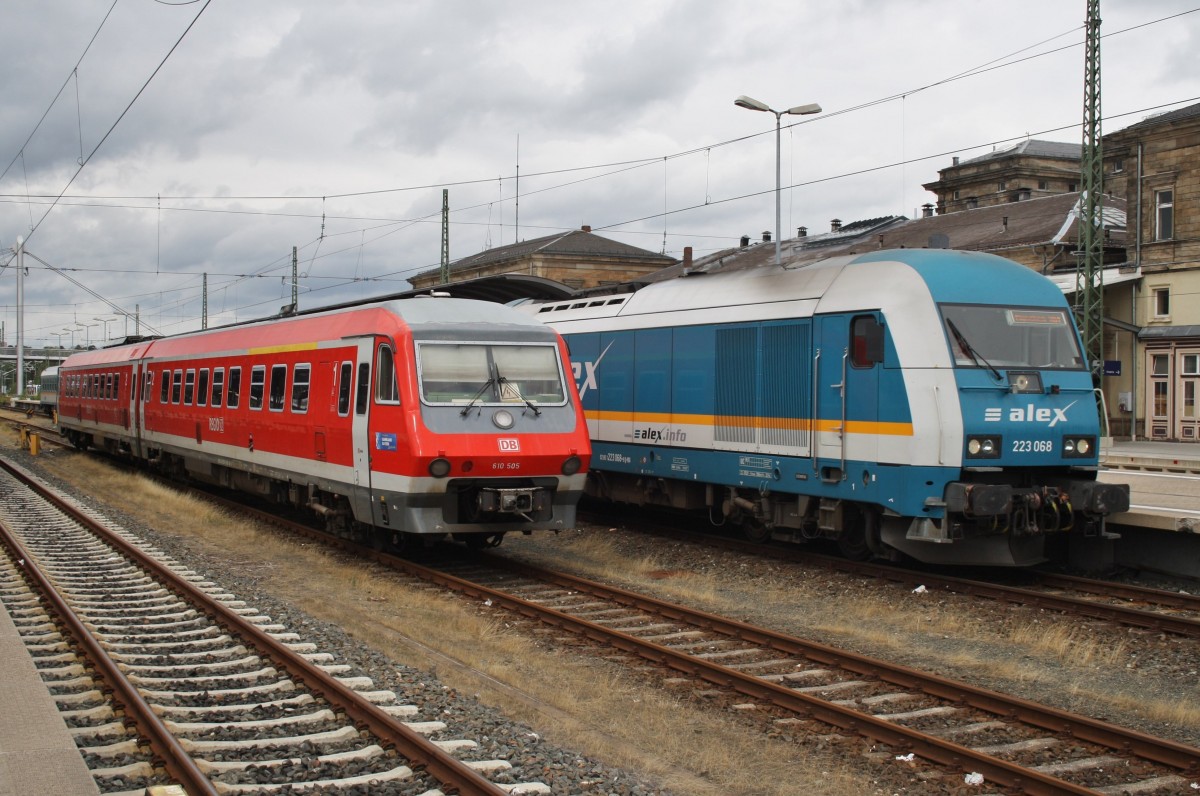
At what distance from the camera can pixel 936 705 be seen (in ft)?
27.5

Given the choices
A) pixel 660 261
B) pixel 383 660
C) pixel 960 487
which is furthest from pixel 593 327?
pixel 660 261

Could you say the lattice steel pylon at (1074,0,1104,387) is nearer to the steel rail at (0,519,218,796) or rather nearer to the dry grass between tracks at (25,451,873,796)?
the dry grass between tracks at (25,451,873,796)

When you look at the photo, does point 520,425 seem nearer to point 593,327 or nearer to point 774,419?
point 774,419

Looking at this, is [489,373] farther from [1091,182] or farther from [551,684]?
[1091,182]

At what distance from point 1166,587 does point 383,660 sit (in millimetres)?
9617

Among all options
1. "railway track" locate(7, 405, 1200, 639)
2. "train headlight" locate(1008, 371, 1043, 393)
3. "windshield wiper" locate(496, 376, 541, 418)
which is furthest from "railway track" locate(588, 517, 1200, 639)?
"windshield wiper" locate(496, 376, 541, 418)

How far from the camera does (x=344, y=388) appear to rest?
48.1 ft

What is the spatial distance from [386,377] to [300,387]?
10.5 feet

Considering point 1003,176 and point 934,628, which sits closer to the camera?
point 934,628

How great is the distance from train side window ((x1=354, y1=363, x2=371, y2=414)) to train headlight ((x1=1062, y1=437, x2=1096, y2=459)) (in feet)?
26.5

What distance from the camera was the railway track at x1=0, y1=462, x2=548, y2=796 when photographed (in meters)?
6.31

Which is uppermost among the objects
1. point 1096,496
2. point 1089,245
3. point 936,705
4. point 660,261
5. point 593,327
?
point 660,261

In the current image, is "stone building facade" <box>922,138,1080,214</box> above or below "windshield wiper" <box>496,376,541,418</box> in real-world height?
above

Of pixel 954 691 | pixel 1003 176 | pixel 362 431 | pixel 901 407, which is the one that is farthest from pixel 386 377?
pixel 1003 176
